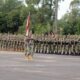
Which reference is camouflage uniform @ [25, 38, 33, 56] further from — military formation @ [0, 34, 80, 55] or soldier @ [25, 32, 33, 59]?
military formation @ [0, 34, 80, 55]

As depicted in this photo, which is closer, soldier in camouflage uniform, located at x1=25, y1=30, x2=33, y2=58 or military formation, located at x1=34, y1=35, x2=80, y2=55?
soldier in camouflage uniform, located at x1=25, y1=30, x2=33, y2=58

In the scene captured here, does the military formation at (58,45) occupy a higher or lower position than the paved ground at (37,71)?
higher

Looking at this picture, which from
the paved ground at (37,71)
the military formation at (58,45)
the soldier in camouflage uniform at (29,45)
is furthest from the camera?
the military formation at (58,45)

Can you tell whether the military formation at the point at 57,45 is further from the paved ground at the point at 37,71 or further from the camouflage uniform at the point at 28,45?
the paved ground at the point at 37,71

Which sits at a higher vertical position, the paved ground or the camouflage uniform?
the camouflage uniform

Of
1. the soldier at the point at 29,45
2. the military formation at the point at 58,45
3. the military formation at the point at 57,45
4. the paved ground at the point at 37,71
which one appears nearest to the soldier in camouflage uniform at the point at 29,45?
the soldier at the point at 29,45

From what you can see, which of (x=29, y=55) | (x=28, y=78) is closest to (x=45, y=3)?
(x=29, y=55)

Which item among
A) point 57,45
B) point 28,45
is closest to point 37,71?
point 28,45

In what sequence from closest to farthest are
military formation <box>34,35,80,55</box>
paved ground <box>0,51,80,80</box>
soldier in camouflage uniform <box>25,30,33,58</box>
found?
paved ground <box>0,51,80,80</box>
soldier in camouflage uniform <box>25,30,33,58</box>
military formation <box>34,35,80,55</box>

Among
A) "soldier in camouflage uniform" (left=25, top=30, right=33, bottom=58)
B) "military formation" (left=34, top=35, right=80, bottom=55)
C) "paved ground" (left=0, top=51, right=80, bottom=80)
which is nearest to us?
"paved ground" (left=0, top=51, right=80, bottom=80)

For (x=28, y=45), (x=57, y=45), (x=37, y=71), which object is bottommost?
(x=37, y=71)

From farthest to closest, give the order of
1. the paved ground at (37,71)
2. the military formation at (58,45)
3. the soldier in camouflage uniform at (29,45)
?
the military formation at (58,45) < the soldier in camouflage uniform at (29,45) < the paved ground at (37,71)

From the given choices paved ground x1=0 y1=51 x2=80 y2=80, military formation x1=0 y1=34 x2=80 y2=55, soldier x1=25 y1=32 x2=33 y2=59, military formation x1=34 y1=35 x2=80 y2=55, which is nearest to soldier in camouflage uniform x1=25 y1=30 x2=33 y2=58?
soldier x1=25 y1=32 x2=33 y2=59

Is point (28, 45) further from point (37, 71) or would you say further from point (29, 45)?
point (37, 71)
